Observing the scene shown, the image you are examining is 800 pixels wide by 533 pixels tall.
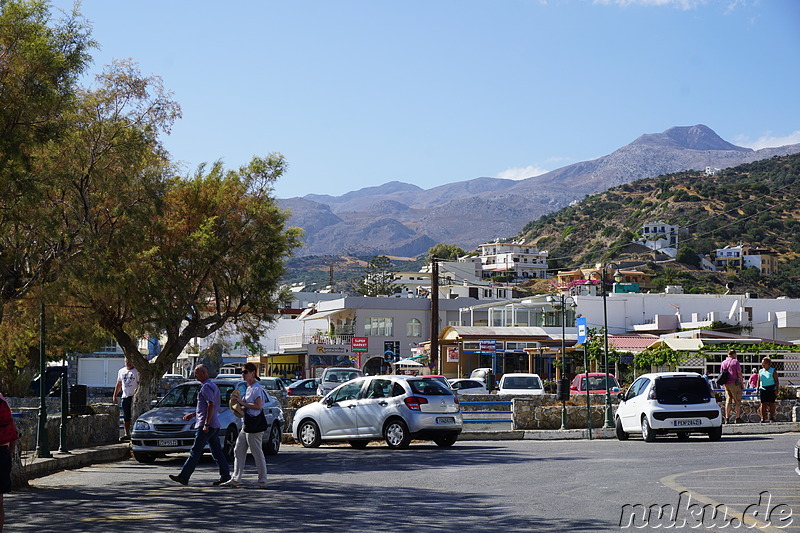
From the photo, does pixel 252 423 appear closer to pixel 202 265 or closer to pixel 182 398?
pixel 182 398

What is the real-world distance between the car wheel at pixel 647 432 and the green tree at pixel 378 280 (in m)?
96.1

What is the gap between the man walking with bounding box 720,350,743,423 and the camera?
83.5 ft

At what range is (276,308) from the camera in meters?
27.4

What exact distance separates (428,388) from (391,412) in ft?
3.37

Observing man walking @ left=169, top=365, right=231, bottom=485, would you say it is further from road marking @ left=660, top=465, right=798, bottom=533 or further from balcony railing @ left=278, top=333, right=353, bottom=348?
balcony railing @ left=278, top=333, right=353, bottom=348

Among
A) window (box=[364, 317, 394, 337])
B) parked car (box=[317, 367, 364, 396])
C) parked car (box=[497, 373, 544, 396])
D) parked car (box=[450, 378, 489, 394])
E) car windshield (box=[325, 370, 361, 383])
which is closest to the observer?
parked car (box=[497, 373, 544, 396])

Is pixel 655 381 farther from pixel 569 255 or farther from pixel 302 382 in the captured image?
pixel 569 255

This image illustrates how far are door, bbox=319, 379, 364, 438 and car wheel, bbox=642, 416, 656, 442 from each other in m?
6.72

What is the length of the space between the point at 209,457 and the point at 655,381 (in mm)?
10314

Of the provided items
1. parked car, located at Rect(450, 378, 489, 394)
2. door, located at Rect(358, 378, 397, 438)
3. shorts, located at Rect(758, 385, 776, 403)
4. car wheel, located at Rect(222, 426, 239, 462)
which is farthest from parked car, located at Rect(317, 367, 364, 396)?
car wheel, located at Rect(222, 426, 239, 462)

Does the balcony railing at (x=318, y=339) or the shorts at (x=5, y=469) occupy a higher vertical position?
the balcony railing at (x=318, y=339)

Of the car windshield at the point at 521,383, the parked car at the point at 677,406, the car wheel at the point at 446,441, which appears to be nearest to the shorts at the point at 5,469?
the car wheel at the point at 446,441

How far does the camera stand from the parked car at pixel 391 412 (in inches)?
856

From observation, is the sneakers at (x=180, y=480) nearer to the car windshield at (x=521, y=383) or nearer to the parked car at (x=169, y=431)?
the parked car at (x=169, y=431)
